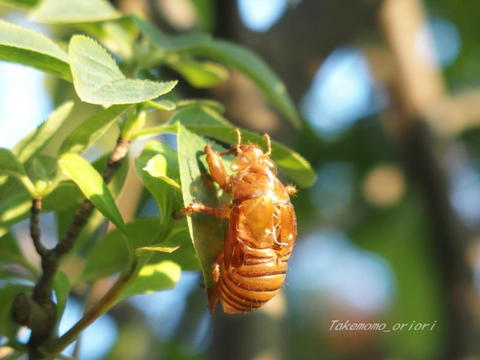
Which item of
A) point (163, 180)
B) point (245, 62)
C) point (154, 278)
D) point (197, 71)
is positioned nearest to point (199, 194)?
point (163, 180)

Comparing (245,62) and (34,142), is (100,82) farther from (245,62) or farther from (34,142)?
(245,62)

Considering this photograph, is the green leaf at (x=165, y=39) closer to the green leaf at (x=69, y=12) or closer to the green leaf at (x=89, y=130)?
the green leaf at (x=69, y=12)

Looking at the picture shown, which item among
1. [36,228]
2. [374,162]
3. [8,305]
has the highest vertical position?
[36,228]

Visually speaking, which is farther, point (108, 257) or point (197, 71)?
→ point (197, 71)

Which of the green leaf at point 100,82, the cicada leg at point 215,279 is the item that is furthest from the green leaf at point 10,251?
the green leaf at point 100,82

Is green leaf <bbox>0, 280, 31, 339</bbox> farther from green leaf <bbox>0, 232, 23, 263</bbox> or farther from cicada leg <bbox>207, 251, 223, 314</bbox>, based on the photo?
cicada leg <bbox>207, 251, 223, 314</bbox>

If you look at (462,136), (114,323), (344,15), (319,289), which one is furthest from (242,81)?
(319,289)
